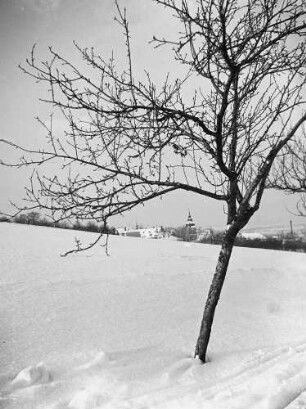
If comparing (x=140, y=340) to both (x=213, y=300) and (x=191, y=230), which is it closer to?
(x=213, y=300)

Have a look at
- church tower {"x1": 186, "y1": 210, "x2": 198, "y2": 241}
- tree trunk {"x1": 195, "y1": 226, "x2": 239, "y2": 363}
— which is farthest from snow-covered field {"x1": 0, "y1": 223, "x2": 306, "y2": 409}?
church tower {"x1": 186, "y1": 210, "x2": 198, "y2": 241}

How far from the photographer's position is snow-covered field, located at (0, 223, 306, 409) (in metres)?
4.29

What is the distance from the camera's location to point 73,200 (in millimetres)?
5211

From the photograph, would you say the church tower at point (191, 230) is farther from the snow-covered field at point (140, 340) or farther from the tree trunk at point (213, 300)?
the tree trunk at point (213, 300)

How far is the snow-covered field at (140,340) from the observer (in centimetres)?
429

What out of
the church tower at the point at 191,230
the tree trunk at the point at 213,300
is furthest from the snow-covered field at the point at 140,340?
the church tower at the point at 191,230

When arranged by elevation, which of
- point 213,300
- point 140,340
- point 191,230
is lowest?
point 140,340

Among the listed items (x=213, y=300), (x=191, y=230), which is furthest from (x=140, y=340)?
(x=191, y=230)

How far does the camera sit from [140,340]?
21.6 feet

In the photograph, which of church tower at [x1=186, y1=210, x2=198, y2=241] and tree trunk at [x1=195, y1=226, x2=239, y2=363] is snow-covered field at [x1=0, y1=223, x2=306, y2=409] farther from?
church tower at [x1=186, y1=210, x2=198, y2=241]

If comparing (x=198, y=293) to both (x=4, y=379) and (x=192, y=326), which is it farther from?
(x=4, y=379)

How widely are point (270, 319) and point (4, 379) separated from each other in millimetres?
6586

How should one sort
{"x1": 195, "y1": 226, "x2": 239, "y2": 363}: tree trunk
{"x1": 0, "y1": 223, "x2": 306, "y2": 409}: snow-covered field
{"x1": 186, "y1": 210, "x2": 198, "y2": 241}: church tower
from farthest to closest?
1. {"x1": 186, "y1": 210, "x2": 198, "y2": 241}: church tower
2. {"x1": 195, "y1": 226, "x2": 239, "y2": 363}: tree trunk
3. {"x1": 0, "y1": 223, "x2": 306, "y2": 409}: snow-covered field

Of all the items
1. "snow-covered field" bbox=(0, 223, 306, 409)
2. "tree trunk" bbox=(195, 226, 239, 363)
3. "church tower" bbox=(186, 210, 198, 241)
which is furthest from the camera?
"church tower" bbox=(186, 210, 198, 241)
